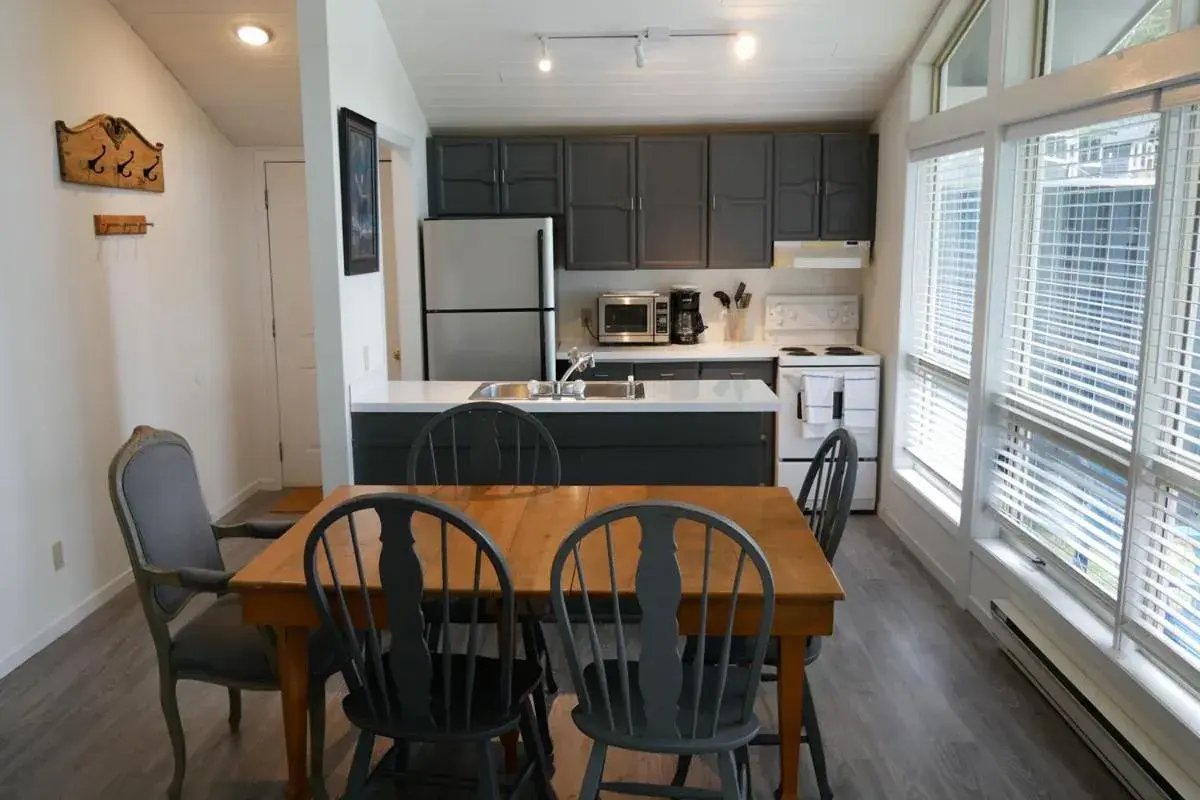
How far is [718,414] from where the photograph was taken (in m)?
4.04

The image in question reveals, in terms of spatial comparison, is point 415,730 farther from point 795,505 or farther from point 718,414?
point 718,414

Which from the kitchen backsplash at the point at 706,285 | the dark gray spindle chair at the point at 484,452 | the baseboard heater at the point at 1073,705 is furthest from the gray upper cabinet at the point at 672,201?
the baseboard heater at the point at 1073,705

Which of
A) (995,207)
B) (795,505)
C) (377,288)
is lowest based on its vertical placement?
(795,505)

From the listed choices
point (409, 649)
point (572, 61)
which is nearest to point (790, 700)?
point (409, 649)

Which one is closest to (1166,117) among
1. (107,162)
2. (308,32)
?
(308,32)

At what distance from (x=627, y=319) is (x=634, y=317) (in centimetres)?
4

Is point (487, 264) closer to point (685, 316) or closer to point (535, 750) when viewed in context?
point (685, 316)

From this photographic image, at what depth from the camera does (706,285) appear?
619 cm

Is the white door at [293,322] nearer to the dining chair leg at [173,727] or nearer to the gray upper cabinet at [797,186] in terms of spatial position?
the gray upper cabinet at [797,186]

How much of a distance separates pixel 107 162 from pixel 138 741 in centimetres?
243

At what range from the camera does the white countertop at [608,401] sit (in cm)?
403

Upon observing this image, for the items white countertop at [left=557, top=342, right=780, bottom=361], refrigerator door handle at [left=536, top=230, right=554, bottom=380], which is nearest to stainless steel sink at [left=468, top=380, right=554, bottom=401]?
refrigerator door handle at [left=536, top=230, right=554, bottom=380]

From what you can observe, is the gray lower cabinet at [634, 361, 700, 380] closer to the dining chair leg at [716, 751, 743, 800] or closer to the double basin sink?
the double basin sink

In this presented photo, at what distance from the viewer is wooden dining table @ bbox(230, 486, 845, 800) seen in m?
2.32
